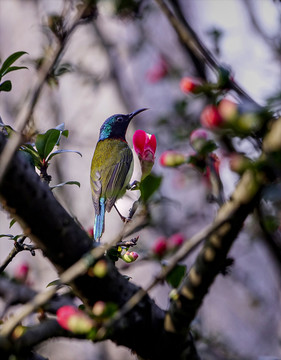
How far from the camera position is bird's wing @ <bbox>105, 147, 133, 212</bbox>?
1.99m

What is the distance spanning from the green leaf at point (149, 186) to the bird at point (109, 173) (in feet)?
2.51

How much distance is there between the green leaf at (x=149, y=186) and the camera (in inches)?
38.7

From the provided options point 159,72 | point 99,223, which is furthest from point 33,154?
point 159,72

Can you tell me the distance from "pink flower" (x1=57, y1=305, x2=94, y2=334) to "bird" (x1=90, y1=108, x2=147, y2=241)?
0.84 metres

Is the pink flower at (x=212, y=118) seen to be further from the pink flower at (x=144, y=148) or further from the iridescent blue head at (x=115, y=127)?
the iridescent blue head at (x=115, y=127)

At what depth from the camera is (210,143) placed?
3.61 ft

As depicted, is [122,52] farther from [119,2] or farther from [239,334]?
[119,2]

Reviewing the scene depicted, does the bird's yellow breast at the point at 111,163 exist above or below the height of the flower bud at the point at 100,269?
below

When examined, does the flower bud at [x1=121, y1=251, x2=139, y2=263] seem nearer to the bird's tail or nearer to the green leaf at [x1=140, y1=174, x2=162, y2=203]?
the green leaf at [x1=140, y1=174, x2=162, y2=203]

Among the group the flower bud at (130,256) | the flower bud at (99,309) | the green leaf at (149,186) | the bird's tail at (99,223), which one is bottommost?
the bird's tail at (99,223)

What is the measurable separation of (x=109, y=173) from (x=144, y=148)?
930 mm

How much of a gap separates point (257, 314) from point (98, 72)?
3329mm

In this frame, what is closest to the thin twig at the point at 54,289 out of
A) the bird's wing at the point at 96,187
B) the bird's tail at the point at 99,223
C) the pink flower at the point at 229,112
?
the pink flower at the point at 229,112

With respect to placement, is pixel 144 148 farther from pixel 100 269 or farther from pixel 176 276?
pixel 100 269
